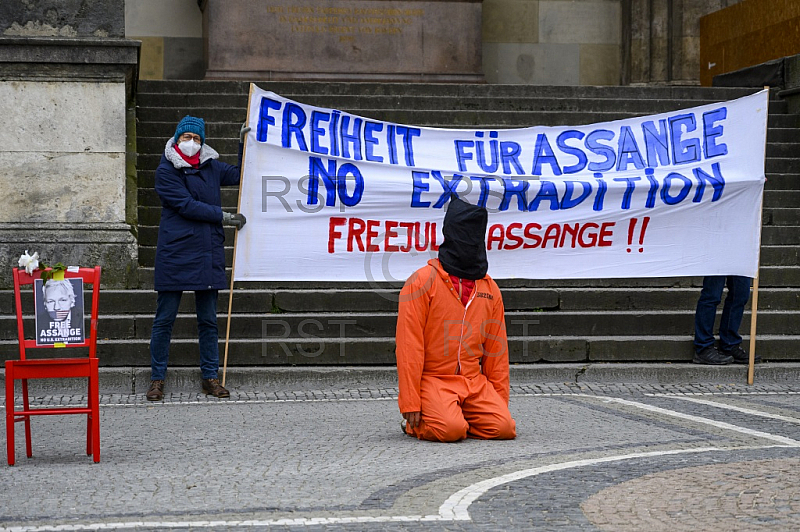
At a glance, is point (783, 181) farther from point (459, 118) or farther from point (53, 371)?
point (53, 371)

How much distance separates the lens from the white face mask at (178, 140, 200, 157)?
9141 mm

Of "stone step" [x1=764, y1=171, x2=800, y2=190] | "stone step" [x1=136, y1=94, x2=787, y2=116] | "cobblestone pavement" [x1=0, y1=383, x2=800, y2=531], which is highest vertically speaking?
"stone step" [x1=136, y1=94, x2=787, y2=116]

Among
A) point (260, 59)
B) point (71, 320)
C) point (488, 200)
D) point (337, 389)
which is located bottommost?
→ point (337, 389)

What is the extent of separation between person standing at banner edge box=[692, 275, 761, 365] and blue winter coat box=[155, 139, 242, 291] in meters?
4.02

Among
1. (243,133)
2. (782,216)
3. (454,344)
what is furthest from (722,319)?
(243,133)

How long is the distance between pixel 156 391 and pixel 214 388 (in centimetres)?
43

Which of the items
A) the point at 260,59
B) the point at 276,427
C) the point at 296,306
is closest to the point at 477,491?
the point at 276,427

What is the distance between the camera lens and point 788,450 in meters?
6.82

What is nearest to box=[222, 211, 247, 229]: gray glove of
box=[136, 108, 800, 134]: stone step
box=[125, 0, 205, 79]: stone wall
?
box=[136, 108, 800, 134]: stone step

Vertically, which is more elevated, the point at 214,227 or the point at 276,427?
the point at 214,227

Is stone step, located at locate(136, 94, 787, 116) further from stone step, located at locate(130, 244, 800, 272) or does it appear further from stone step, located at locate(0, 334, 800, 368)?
stone step, located at locate(0, 334, 800, 368)

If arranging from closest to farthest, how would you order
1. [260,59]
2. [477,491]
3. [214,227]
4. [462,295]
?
[477,491] < [462,295] < [214,227] < [260,59]

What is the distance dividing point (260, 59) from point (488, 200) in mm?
8054

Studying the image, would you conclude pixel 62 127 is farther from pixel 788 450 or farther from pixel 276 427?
pixel 788 450
